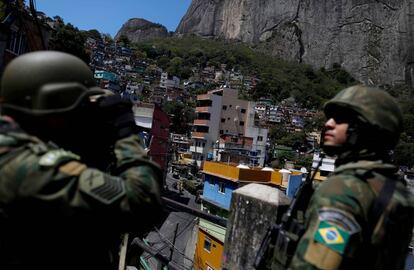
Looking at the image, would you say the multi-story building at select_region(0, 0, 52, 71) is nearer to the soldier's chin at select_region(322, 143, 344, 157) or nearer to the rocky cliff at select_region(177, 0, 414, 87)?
the soldier's chin at select_region(322, 143, 344, 157)

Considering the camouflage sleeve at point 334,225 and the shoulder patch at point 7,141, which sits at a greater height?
the shoulder patch at point 7,141

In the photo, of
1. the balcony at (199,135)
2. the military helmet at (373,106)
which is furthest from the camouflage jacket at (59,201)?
the balcony at (199,135)

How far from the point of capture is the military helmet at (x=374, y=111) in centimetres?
192

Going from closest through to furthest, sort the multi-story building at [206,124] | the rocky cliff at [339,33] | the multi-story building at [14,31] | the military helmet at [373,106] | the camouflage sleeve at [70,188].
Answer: the camouflage sleeve at [70,188] → the military helmet at [373,106] → the multi-story building at [14,31] → the multi-story building at [206,124] → the rocky cliff at [339,33]

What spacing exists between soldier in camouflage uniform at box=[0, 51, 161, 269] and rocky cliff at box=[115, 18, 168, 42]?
535 ft

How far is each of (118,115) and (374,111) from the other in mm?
1192

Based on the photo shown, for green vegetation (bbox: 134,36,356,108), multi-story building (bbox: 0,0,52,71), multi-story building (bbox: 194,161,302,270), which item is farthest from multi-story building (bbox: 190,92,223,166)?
green vegetation (bbox: 134,36,356,108)

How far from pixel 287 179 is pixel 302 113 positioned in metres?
67.8

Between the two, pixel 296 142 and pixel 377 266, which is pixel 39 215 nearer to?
pixel 377 266

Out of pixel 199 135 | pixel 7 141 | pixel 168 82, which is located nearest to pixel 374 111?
pixel 7 141

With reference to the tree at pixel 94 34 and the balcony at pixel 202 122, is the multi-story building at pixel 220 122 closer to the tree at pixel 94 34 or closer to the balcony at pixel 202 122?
the balcony at pixel 202 122

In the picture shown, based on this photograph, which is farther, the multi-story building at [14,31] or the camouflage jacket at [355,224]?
the multi-story building at [14,31]

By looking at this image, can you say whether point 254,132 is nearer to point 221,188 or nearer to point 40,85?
point 221,188

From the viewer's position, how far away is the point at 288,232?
6.41 feet
